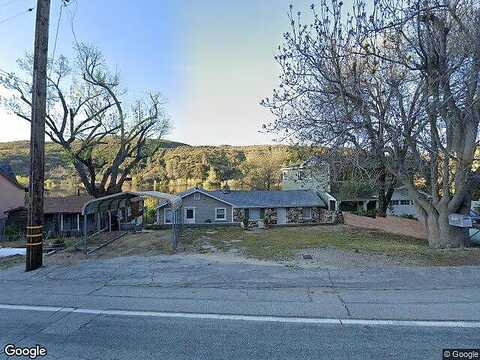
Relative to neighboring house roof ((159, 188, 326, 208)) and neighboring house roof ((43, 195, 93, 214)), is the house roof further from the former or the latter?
neighboring house roof ((43, 195, 93, 214))

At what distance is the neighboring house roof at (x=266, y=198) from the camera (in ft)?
114

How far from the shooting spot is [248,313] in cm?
563

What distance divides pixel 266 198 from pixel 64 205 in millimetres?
18461

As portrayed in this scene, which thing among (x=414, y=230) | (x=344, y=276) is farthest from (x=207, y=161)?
(x=344, y=276)

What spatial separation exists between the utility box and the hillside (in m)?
36.5

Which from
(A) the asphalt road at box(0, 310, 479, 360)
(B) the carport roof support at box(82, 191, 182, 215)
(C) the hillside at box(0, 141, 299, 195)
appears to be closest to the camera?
(A) the asphalt road at box(0, 310, 479, 360)

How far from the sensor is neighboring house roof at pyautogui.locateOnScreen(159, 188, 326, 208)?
3466 centimetres

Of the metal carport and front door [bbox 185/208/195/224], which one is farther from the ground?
the metal carport

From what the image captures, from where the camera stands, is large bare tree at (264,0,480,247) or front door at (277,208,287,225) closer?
large bare tree at (264,0,480,247)

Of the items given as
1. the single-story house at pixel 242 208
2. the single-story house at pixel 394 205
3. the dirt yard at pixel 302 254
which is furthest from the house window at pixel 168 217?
the dirt yard at pixel 302 254

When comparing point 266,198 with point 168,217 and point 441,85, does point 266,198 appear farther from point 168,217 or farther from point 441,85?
point 441,85

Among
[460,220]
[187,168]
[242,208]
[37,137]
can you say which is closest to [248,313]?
[37,137]

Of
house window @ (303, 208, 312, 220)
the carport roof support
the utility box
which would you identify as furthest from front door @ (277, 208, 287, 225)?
the utility box

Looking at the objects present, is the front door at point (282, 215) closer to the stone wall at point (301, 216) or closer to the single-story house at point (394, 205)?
the stone wall at point (301, 216)
